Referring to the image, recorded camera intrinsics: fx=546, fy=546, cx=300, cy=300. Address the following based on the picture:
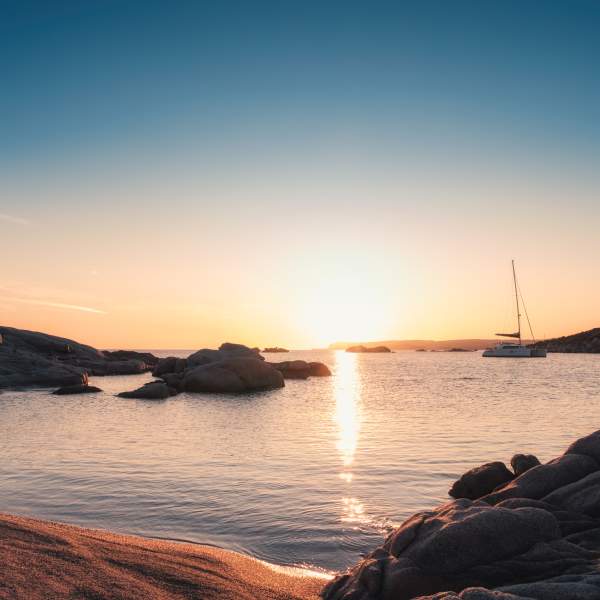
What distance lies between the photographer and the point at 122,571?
7535 millimetres

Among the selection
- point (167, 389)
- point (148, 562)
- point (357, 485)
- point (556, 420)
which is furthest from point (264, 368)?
point (148, 562)

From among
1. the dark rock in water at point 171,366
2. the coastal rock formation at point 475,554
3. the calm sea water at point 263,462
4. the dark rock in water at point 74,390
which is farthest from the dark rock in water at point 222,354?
the coastal rock formation at point 475,554

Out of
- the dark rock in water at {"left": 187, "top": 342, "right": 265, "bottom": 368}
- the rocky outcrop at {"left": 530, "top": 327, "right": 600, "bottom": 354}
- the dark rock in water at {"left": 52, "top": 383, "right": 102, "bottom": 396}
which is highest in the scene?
the dark rock in water at {"left": 187, "top": 342, "right": 265, "bottom": 368}

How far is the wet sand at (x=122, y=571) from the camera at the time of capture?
665 cm

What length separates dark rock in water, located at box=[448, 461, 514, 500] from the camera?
13742 mm

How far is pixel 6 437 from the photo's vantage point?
81.7 feet

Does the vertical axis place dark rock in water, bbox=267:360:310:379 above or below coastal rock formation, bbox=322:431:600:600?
below

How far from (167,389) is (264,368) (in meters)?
12.6

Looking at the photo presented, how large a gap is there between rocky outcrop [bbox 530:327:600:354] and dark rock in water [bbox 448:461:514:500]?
162m

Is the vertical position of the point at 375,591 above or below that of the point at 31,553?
below

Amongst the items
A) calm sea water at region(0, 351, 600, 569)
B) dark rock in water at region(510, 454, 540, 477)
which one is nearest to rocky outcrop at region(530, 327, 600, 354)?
calm sea water at region(0, 351, 600, 569)

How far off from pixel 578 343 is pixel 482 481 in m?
181

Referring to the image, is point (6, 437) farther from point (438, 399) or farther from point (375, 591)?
point (438, 399)

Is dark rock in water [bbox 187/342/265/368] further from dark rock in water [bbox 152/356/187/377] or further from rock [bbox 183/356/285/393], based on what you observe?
dark rock in water [bbox 152/356/187/377]
